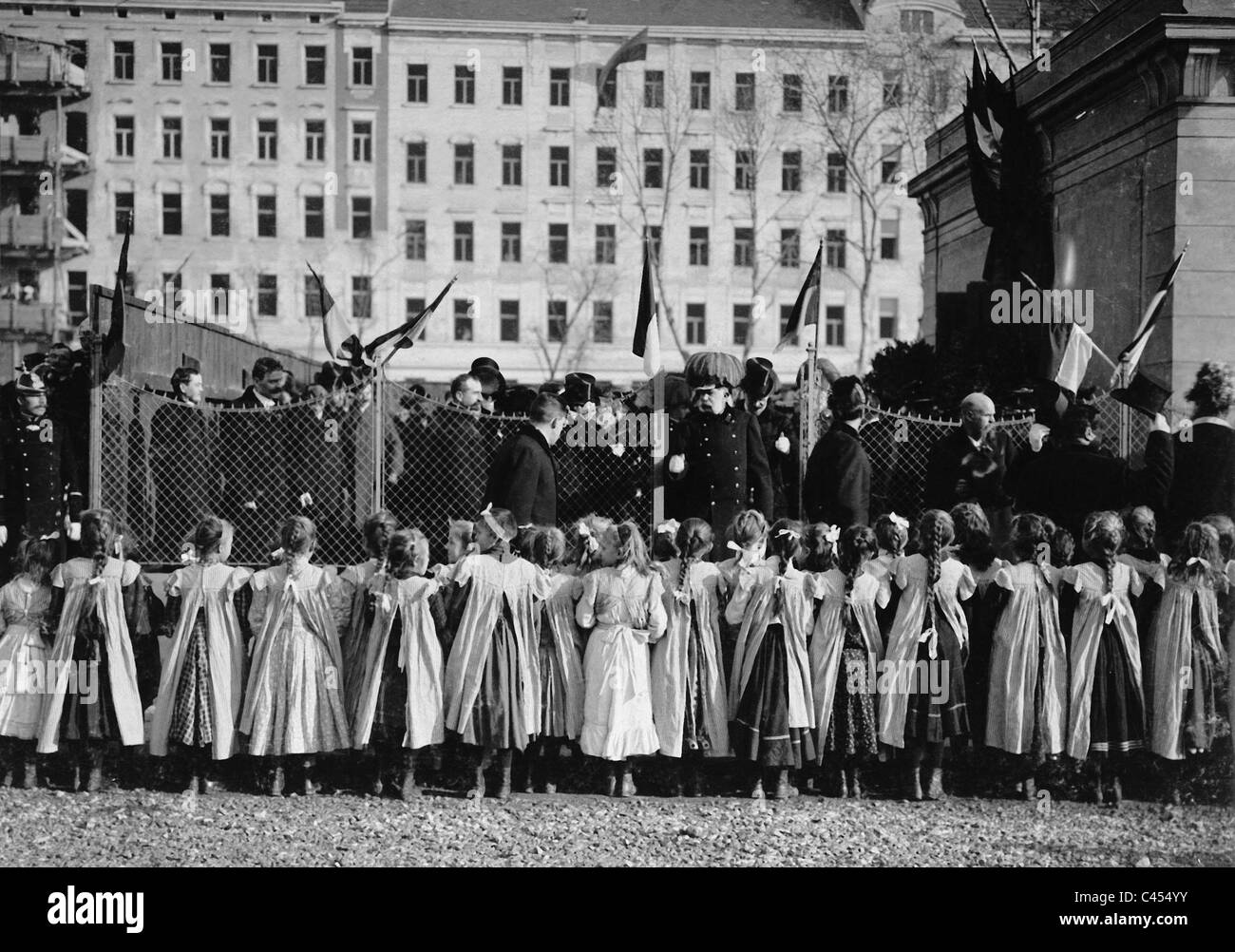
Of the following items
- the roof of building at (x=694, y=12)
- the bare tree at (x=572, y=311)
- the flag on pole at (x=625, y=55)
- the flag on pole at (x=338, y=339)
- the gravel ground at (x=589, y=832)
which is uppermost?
the roof of building at (x=694, y=12)

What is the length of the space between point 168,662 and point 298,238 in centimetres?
563

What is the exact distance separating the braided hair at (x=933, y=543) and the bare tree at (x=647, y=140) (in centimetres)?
405

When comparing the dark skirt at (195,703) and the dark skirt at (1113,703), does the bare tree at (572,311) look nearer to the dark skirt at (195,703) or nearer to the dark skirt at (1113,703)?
the dark skirt at (195,703)

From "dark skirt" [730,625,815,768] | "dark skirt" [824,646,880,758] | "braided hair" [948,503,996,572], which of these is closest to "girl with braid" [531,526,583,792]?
"dark skirt" [730,625,815,768]

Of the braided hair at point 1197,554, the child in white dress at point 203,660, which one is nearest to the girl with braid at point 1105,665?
the braided hair at point 1197,554

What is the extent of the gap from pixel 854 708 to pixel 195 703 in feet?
9.59

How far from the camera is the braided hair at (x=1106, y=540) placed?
588 cm

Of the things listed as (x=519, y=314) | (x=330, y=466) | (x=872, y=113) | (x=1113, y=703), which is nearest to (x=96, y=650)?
(x=330, y=466)

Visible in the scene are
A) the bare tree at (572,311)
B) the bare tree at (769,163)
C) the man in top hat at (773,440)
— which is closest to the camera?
the man in top hat at (773,440)

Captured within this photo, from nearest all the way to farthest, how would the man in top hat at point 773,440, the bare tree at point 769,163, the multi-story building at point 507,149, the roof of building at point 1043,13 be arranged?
the man in top hat at point 773,440, the multi-story building at point 507,149, the bare tree at point 769,163, the roof of building at point 1043,13

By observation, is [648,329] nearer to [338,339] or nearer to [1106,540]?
→ [338,339]

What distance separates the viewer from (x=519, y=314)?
12039mm
